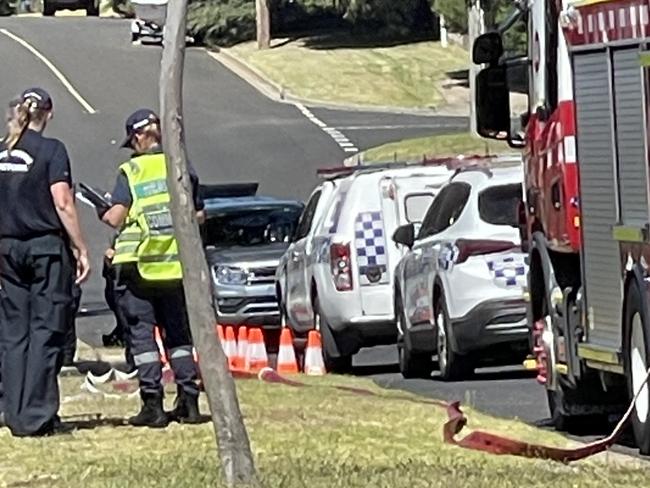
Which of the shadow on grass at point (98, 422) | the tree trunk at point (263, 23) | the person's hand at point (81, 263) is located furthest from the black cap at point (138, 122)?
the tree trunk at point (263, 23)

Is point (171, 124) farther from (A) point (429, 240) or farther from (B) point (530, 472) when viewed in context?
(A) point (429, 240)

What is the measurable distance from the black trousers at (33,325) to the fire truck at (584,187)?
2.94 metres

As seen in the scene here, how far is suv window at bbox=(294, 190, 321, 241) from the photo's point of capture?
70.6ft

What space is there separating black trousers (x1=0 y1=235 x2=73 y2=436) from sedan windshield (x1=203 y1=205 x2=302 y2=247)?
42.0ft

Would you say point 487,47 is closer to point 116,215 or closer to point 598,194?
point 598,194

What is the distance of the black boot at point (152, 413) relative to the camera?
12117mm

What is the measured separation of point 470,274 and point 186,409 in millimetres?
4997

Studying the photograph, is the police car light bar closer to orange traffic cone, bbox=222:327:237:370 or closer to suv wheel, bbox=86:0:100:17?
orange traffic cone, bbox=222:327:237:370

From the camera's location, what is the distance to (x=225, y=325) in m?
23.0

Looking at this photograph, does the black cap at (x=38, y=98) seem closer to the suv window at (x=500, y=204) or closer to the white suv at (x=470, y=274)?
the white suv at (x=470, y=274)

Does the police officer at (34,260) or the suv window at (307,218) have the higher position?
the police officer at (34,260)

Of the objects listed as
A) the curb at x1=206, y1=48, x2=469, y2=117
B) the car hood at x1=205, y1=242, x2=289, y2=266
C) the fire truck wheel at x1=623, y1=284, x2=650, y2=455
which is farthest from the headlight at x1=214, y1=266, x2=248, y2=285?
the curb at x1=206, y1=48, x2=469, y2=117

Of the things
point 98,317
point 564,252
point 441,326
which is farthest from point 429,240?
point 98,317

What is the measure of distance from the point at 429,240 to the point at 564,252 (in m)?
4.96
